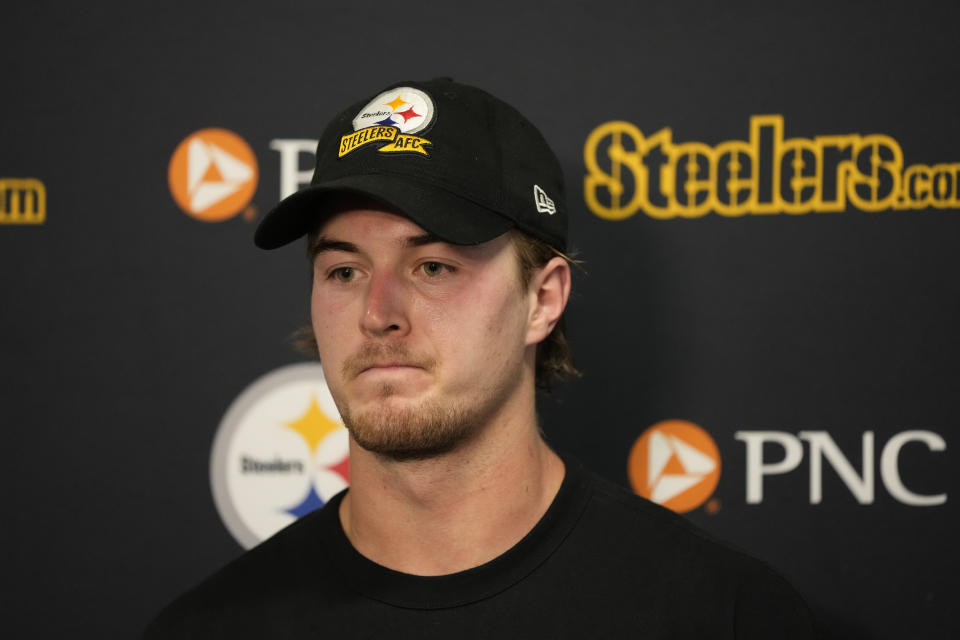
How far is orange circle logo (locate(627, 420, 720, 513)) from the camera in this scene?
4.88 feet

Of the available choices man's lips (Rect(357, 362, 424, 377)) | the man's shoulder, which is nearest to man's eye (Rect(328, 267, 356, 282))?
man's lips (Rect(357, 362, 424, 377))

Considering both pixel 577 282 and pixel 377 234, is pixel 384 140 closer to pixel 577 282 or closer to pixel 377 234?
pixel 377 234

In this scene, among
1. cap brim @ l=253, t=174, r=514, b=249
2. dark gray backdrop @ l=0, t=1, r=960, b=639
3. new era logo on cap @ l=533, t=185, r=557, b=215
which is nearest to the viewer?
cap brim @ l=253, t=174, r=514, b=249

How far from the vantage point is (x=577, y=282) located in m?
1.49

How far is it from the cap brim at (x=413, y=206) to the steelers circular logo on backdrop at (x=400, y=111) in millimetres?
75

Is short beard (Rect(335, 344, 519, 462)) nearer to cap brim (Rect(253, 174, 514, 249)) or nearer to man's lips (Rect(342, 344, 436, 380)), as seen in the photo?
man's lips (Rect(342, 344, 436, 380))

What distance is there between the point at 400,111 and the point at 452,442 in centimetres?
37

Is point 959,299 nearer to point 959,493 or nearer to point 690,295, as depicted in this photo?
point 959,493

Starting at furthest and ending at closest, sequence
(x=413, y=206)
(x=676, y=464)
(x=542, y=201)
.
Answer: (x=676, y=464) < (x=542, y=201) < (x=413, y=206)

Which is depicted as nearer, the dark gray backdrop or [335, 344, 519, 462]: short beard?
[335, 344, 519, 462]: short beard

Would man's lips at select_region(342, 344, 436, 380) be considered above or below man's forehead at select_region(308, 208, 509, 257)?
below

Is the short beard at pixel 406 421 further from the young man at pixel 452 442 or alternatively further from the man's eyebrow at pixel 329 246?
the man's eyebrow at pixel 329 246

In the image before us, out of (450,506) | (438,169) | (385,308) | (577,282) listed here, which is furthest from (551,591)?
(577,282)

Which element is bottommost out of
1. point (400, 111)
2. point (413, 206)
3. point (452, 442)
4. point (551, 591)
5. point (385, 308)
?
point (551, 591)
